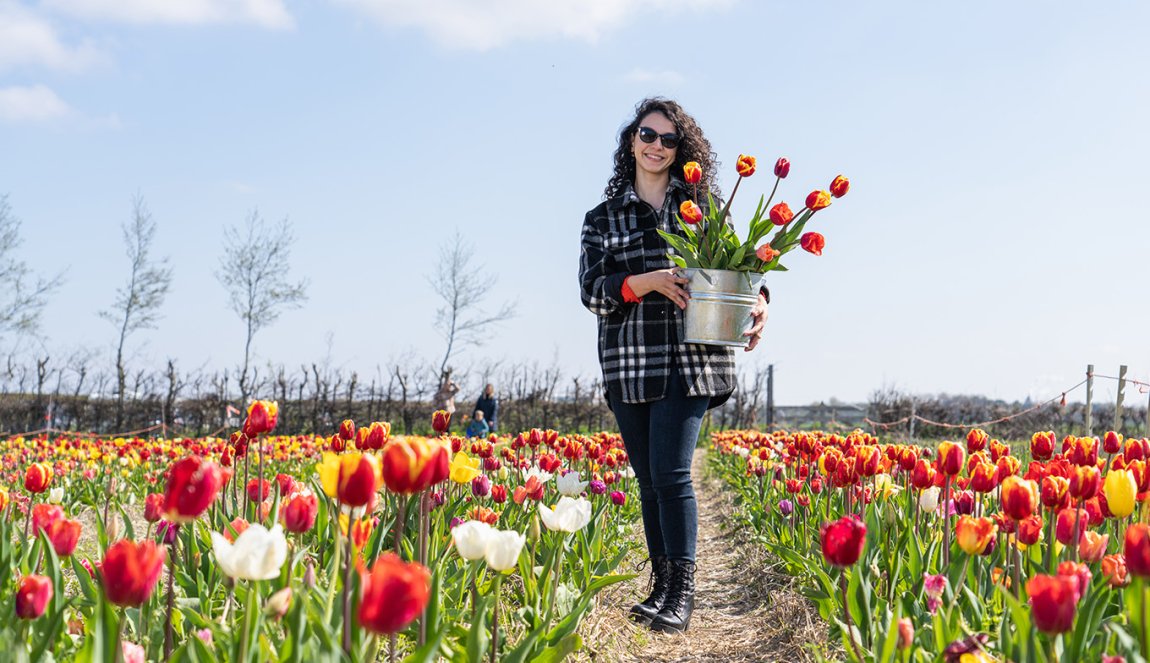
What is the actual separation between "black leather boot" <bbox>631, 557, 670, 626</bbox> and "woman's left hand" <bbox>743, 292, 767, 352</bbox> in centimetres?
79

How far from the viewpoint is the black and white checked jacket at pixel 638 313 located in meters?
3.15

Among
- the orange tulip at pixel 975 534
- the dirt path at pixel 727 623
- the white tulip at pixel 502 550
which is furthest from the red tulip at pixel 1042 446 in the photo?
the white tulip at pixel 502 550

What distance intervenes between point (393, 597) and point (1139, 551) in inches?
44.4

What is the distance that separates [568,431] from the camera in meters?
22.9

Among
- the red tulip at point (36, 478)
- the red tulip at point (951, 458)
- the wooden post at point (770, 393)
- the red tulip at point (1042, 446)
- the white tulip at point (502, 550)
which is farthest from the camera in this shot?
the wooden post at point (770, 393)

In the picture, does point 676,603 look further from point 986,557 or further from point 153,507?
point 153,507

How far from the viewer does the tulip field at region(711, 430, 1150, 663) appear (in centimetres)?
160

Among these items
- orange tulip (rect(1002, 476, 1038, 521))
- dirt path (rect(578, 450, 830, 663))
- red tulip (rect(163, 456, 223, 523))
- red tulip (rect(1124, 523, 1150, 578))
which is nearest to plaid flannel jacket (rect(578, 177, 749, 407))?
dirt path (rect(578, 450, 830, 663))

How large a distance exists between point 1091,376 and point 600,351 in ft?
24.7

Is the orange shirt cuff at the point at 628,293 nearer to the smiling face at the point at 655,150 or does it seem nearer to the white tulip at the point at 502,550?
the smiling face at the point at 655,150

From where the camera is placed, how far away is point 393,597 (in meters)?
1.17

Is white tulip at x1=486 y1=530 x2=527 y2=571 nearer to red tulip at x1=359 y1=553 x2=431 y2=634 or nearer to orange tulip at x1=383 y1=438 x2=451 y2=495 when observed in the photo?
orange tulip at x1=383 y1=438 x2=451 y2=495

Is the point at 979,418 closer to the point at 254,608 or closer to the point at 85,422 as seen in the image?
the point at 85,422

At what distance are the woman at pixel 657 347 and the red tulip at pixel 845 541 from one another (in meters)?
1.23
